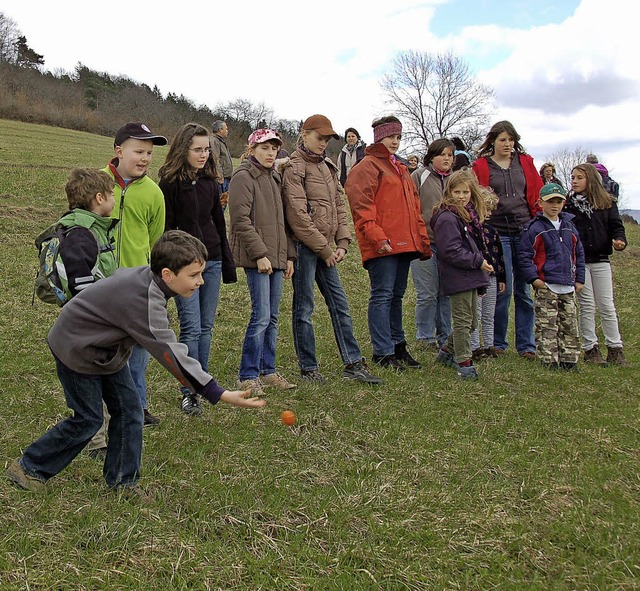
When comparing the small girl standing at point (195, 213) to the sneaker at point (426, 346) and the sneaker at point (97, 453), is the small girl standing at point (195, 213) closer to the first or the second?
the sneaker at point (97, 453)

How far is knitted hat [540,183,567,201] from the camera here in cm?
705

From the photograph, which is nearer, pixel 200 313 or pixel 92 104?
pixel 200 313

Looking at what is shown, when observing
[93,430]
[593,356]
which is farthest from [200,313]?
[593,356]

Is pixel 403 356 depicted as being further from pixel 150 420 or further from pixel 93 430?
pixel 93 430

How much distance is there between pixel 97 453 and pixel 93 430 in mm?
678

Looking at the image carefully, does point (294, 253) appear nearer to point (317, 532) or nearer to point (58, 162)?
point (317, 532)

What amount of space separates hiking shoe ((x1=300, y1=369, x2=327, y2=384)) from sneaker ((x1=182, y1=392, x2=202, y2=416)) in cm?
126

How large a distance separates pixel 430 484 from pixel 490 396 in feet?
7.17

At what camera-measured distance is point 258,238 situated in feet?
19.0

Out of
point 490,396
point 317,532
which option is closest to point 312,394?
point 490,396

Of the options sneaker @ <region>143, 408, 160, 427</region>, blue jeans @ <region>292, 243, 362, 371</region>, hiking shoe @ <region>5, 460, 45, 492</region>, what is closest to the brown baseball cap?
blue jeans @ <region>292, 243, 362, 371</region>

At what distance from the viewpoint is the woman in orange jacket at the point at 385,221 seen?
6.50 meters

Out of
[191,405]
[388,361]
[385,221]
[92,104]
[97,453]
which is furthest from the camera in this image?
[92,104]

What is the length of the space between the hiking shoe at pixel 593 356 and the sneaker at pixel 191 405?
4.69 m
